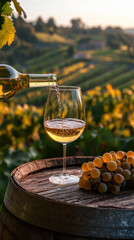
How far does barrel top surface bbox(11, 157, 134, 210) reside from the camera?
1.25 metres

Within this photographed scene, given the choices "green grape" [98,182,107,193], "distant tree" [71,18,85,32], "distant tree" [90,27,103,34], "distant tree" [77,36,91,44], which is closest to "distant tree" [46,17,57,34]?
"distant tree" [71,18,85,32]

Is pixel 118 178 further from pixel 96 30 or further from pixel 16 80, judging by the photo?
pixel 96 30

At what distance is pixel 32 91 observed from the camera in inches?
1674

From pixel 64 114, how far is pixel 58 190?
384 mm

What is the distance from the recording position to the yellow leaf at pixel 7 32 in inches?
58.4

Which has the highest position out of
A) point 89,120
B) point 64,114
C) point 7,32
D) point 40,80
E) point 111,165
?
point 7,32

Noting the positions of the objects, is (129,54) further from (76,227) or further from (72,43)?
(76,227)

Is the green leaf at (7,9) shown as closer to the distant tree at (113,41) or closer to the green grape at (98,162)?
the green grape at (98,162)

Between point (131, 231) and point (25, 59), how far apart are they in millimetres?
55141

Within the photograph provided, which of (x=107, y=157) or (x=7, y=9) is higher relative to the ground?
(x=7, y=9)

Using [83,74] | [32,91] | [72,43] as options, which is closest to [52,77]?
[32,91]

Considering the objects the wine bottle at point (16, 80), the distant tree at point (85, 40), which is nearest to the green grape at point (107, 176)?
the wine bottle at point (16, 80)

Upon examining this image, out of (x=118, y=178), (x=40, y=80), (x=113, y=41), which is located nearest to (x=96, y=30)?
(x=113, y=41)

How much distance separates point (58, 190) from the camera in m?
1.38
